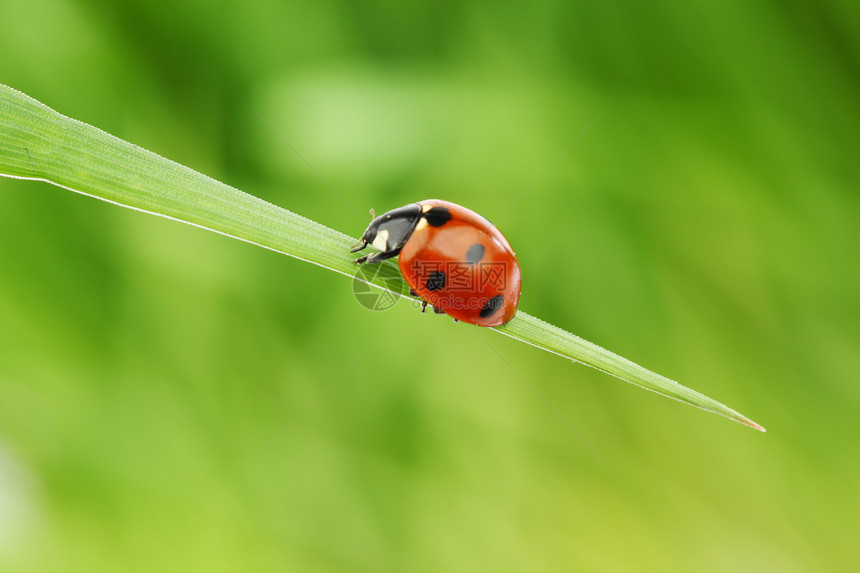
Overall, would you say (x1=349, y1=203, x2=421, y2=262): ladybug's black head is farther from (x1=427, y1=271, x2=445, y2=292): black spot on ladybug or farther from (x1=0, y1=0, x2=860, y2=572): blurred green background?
(x1=0, y1=0, x2=860, y2=572): blurred green background

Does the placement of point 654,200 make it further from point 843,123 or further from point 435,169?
point 435,169

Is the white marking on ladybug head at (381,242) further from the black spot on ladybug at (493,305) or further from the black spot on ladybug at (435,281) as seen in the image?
the black spot on ladybug at (493,305)

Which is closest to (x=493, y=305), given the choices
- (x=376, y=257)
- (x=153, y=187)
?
(x=376, y=257)

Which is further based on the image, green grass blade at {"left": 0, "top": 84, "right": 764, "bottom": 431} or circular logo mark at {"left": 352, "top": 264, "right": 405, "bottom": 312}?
circular logo mark at {"left": 352, "top": 264, "right": 405, "bottom": 312}

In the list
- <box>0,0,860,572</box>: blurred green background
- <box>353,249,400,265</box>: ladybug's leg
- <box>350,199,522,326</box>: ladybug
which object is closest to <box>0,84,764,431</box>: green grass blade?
<box>353,249,400,265</box>: ladybug's leg

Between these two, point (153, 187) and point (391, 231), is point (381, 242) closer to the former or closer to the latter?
point (391, 231)

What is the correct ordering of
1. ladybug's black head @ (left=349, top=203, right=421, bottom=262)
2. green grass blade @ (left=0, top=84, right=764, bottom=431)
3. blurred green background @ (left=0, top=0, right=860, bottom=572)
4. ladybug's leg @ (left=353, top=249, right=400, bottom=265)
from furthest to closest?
blurred green background @ (left=0, top=0, right=860, bottom=572)
ladybug's black head @ (left=349, top=203, right=421, bottom=262)
ladybug's leg @ (left=353, top=249, right=400, bottom=265)
green grass blade @ (left=0, top=84, right=764, bottom=431)

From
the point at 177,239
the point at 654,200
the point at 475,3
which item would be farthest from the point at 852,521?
the point at 177,239

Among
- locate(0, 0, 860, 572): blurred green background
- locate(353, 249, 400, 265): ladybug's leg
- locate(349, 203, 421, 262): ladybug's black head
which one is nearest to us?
locate(353, 249, 400, 265): ladybug's leg
